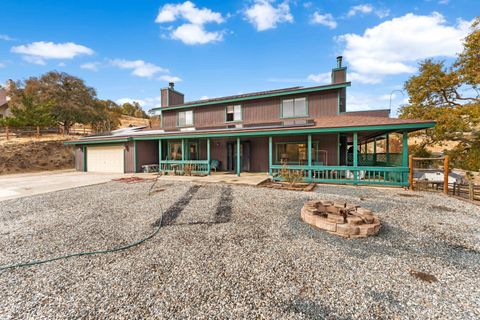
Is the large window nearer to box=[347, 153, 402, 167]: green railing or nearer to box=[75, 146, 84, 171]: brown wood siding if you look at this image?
box=[347, 153, 402, 167]: green railing

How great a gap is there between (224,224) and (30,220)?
484 cm

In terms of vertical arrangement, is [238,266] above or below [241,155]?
below

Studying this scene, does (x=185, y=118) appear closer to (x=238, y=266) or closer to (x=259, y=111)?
(x=259, y=111)

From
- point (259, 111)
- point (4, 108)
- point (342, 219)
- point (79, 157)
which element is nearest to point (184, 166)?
point (259, 111)

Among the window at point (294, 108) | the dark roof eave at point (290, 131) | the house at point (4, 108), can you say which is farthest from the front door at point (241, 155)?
the house at point (4, 108)

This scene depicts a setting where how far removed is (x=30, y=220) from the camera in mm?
4777

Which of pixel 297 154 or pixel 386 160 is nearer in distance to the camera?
pixel 386 160

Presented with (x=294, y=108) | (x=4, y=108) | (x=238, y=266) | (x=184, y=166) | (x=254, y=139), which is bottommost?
(x=238, y=266)

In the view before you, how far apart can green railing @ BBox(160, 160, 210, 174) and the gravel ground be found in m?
→ 6.42

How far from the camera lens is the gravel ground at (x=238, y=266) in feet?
6.84

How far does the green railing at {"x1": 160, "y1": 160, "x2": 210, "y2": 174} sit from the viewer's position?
38.6 ft

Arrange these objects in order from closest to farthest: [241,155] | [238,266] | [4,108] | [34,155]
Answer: [238,266] → [241,155] → [34,155] → [4,108]

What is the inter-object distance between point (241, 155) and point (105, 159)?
10.3 metres

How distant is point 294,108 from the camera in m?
12.7
